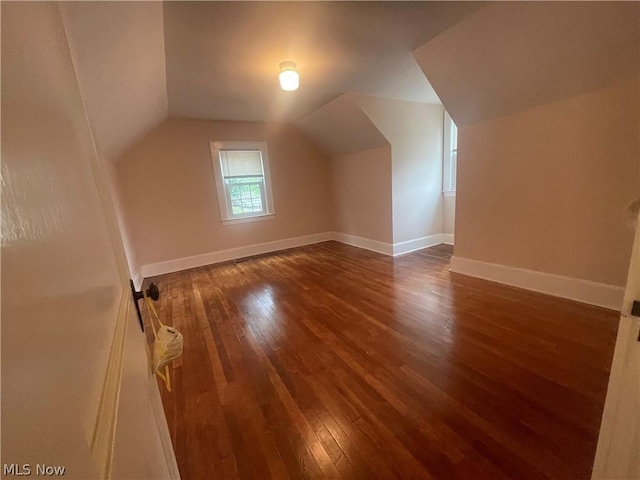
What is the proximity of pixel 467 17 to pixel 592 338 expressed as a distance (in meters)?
2.55

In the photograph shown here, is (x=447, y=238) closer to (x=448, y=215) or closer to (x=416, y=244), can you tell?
(x=448, y=215)

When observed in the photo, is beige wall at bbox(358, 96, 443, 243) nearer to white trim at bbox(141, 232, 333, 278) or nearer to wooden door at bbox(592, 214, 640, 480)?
white trim at bbox(141, 232, 333, 278)

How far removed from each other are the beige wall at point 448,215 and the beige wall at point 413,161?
0.08m

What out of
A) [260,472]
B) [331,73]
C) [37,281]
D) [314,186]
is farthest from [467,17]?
[314,186]

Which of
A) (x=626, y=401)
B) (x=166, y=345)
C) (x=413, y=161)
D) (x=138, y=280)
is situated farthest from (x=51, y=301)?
(x=413, y=161)

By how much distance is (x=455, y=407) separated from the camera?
4.61 ft

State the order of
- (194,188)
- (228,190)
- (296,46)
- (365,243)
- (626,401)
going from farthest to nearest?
(365,243)
(228,190)
(194,188)
(296,46)
(626,401)

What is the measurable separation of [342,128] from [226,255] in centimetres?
298

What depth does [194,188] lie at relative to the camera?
4387mm

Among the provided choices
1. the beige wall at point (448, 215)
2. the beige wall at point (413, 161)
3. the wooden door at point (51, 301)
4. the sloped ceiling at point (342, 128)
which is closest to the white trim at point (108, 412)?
the wooden door at point (51, 301)

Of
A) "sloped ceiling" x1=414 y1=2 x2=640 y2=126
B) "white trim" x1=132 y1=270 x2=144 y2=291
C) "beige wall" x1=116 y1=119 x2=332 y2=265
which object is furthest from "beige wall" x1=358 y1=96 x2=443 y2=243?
A: "white trim" x1=132 y1=270 x2=144 y2=291

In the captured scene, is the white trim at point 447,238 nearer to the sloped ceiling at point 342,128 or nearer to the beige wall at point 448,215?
the beige wall at point 448,215

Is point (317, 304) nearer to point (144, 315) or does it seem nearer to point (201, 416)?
point (201, 416)

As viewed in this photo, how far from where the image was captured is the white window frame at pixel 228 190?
4.48 metres
